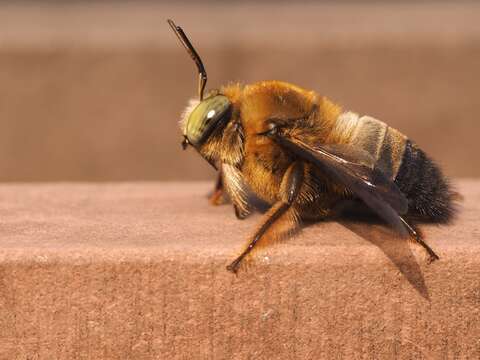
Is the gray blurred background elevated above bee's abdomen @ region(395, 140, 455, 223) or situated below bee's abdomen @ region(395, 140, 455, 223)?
below

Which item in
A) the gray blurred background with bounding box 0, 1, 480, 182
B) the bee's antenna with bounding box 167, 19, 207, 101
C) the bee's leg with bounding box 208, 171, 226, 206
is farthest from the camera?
the gray blurred background with bounding box 0, 1, 480, 182

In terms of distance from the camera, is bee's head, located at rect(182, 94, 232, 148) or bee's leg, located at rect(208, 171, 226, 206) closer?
bee's head, located at rect(182, 94, 232, 148)

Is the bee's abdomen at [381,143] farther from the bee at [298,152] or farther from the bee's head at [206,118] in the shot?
the bee's head at [206,118]

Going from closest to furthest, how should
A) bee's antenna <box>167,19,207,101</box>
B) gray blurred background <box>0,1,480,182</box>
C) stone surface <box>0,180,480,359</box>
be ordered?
stone surface <box>0,180,480,359</box> < bee's antenna <box>167,19,207,101</box> < gray blurred background <box>0,1,480,182</box>

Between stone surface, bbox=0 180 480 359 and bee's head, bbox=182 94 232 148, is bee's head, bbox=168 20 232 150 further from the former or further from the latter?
stone surface, bbox=0 180 480 359

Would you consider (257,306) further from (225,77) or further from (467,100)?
(467,100)

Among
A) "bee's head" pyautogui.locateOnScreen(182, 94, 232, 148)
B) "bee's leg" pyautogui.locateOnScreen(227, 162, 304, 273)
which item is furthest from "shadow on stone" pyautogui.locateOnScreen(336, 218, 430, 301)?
"bee's head" pyautogui.locateOnScreen(182, 94, 232, 148)
